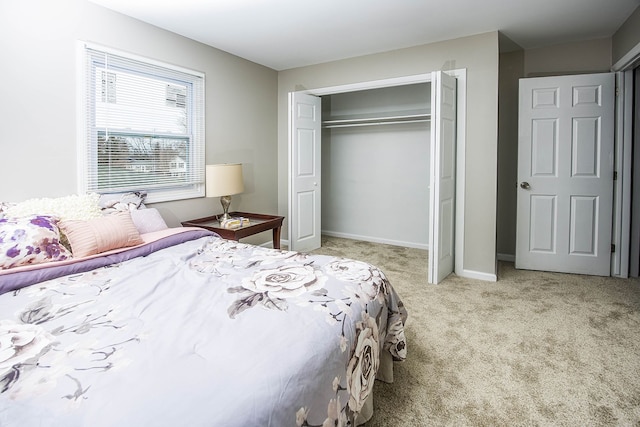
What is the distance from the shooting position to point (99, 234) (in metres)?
2.16

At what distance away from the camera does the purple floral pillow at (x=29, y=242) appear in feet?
6.06

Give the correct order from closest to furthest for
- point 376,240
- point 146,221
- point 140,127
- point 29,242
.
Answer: point 29,242, point 146,221, point 140,127, point 376,240

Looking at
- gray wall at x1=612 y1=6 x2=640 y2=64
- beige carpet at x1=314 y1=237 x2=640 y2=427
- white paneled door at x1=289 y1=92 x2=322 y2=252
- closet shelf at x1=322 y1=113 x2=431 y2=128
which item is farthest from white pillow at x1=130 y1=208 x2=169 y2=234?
gray wall at x1=612 y1=6 x2=640 y2=64

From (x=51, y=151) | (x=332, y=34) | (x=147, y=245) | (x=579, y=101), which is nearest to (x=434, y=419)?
(x=147, y=245)

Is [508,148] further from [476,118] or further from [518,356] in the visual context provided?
[518,356]

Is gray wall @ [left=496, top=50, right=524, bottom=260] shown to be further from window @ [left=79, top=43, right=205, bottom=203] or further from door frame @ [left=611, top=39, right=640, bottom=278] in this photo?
window @ [left=79, top=43, right=205, bottom=203]

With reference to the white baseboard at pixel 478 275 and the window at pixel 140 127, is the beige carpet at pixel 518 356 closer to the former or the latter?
the white baseboard at pixel 478 275

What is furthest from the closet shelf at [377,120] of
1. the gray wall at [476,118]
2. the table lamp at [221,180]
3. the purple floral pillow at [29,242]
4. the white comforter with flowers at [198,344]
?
the purple floral pillow at [29,242]

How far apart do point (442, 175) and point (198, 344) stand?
2.93m

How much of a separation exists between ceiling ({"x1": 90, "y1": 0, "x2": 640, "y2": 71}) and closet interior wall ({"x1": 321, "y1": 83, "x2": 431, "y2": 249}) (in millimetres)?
1101

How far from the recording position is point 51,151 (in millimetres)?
Result: 2611

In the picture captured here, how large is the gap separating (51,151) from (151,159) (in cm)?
84

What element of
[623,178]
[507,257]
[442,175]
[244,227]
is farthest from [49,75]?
[623,178]

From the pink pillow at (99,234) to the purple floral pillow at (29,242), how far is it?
7 cm
